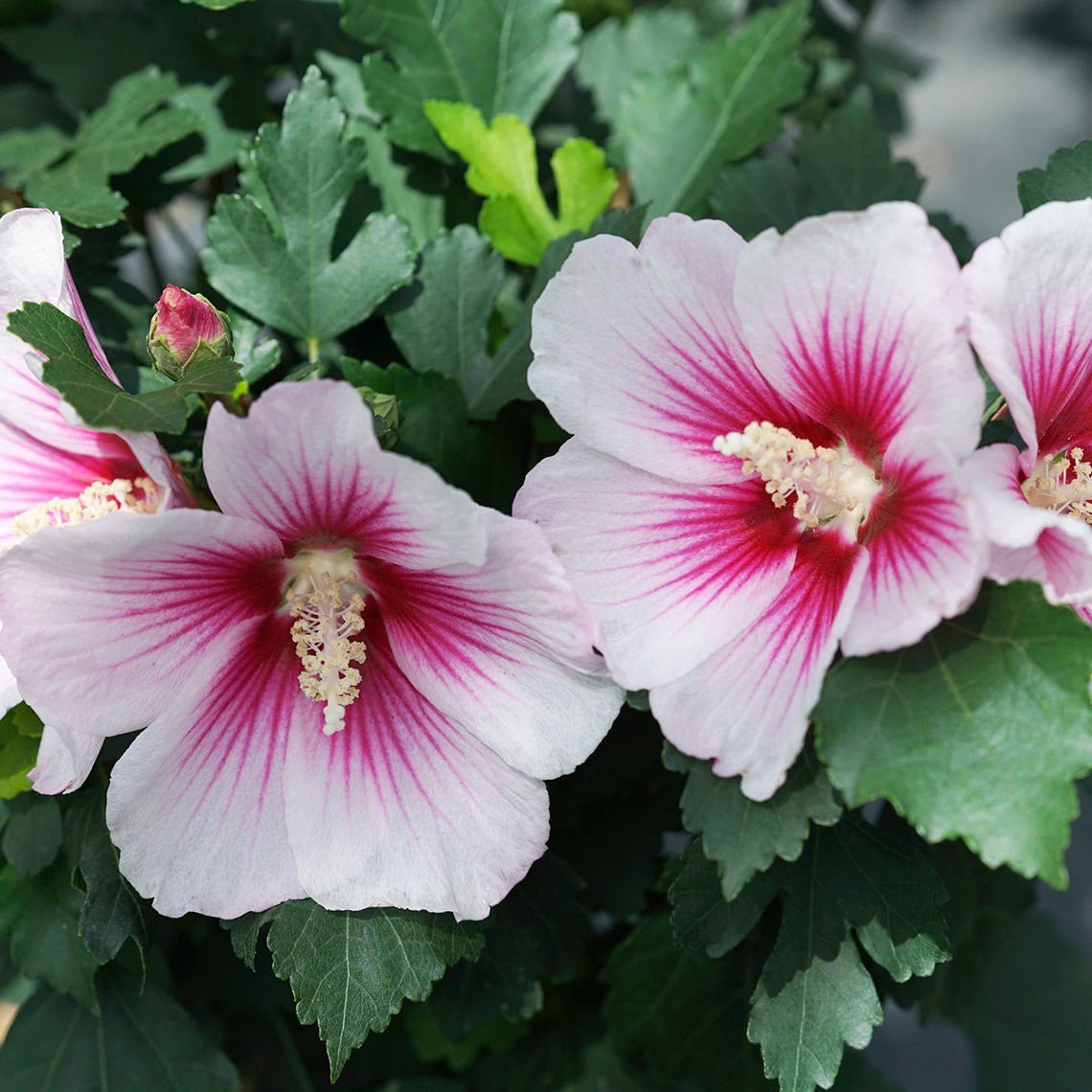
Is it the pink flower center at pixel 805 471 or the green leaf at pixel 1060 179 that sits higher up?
the green leaf at pixel 1060 179

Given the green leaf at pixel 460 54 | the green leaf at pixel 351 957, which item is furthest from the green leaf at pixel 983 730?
the green leaf at pixel 460 54

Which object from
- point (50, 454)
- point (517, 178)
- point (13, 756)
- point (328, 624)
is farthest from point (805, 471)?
point (13, 756)

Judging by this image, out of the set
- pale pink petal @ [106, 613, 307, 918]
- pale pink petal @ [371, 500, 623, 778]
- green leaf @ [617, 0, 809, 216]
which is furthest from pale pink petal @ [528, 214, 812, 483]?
green leaf @ [617, 0, 809, 216]

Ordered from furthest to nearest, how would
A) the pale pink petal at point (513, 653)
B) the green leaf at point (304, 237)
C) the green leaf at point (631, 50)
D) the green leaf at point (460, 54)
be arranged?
the green leaf at point (631, 50) < the green leaf at point (460, 54) < the green leaf at point (304, 237) < the pale pink petal at point (513, 653)

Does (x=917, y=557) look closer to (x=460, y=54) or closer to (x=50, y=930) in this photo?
(x=460, y=54)

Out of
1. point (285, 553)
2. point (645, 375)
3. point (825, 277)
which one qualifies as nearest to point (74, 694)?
point (285, 553)

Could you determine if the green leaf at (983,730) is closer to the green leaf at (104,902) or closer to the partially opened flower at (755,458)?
the partially opened flower at (755,458)

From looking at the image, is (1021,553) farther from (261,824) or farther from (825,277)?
(261,824)
